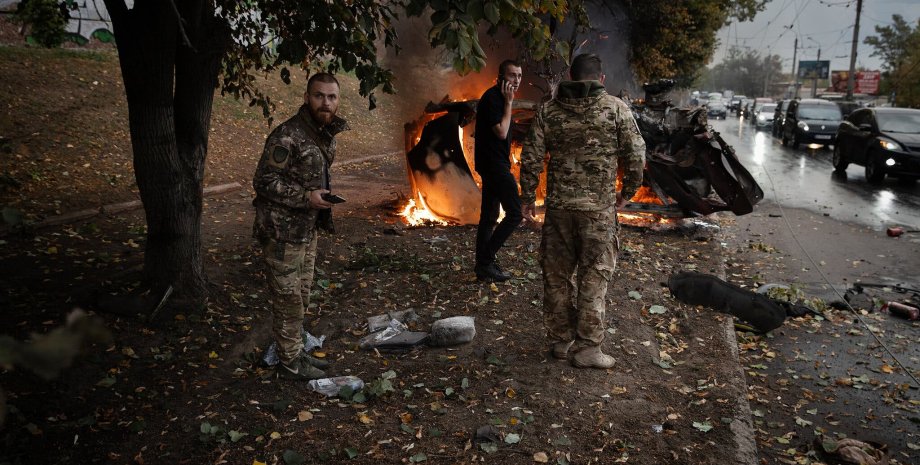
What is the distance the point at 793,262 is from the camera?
8.09 metres

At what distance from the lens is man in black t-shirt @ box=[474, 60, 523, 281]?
5797 millimetres

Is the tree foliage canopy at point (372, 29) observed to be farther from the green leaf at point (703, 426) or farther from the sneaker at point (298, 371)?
the green leaf at point (703, 426)

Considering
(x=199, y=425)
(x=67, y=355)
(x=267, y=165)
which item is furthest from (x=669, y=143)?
(x=67, y=355)

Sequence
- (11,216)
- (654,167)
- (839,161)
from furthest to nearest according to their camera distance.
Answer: (839,161)
(654,167)
(11,216)

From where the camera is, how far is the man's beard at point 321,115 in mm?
3910

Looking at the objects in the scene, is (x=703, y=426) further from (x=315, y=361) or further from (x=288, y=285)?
(x=288, y=285)

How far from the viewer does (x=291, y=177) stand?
392 centimetres

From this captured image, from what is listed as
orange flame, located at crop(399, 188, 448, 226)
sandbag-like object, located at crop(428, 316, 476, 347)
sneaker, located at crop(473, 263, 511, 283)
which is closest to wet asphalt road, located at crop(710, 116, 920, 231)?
orange flame, located at crop(399, 188, 448, 226)

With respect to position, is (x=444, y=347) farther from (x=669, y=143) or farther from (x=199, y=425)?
(x=669, y=143)

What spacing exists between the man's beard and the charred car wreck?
446 centimetres

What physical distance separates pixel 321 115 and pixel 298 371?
1.72 metres

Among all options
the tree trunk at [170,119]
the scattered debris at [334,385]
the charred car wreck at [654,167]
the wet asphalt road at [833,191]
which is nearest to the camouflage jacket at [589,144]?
the scattered debris at [334,385]

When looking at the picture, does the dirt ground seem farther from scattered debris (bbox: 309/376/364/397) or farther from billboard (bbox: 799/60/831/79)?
billboard (bbox: 799/60/831/79)

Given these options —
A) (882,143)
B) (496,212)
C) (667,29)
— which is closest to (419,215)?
(496,212)
